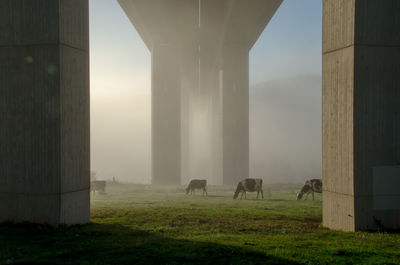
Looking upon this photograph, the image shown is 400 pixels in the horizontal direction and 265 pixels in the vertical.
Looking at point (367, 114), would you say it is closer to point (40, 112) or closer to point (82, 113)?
point (82, 113)

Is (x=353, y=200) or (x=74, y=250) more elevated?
(x=353, y=200)

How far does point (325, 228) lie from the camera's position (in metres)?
12.7

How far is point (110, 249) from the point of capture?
941 cm

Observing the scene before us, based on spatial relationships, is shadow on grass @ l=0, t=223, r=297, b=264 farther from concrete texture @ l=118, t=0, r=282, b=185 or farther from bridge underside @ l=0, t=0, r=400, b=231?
concrete texture @ l=118, t=0, r=282, b=185

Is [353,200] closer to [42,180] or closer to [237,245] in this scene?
[237,245]

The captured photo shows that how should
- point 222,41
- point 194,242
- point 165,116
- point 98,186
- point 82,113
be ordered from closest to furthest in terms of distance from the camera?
point 194,242
point 82,113
point 98,186
point 165,116
point 222,41

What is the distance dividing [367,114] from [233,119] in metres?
29.7

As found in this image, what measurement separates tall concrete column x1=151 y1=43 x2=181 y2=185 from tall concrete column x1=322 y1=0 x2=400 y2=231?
2945 cm

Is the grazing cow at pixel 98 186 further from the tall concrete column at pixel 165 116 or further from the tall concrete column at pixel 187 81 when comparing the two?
the tall concrete column at pixel 187 81

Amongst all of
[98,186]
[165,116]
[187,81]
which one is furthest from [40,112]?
[187,81]

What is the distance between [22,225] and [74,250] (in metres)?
3.96

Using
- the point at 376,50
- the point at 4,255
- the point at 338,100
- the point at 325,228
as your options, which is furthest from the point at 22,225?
the point at 376,50

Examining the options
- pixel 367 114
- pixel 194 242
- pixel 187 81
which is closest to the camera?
pixel 194 242

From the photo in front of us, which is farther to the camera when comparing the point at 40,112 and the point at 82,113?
the point at 82,113
